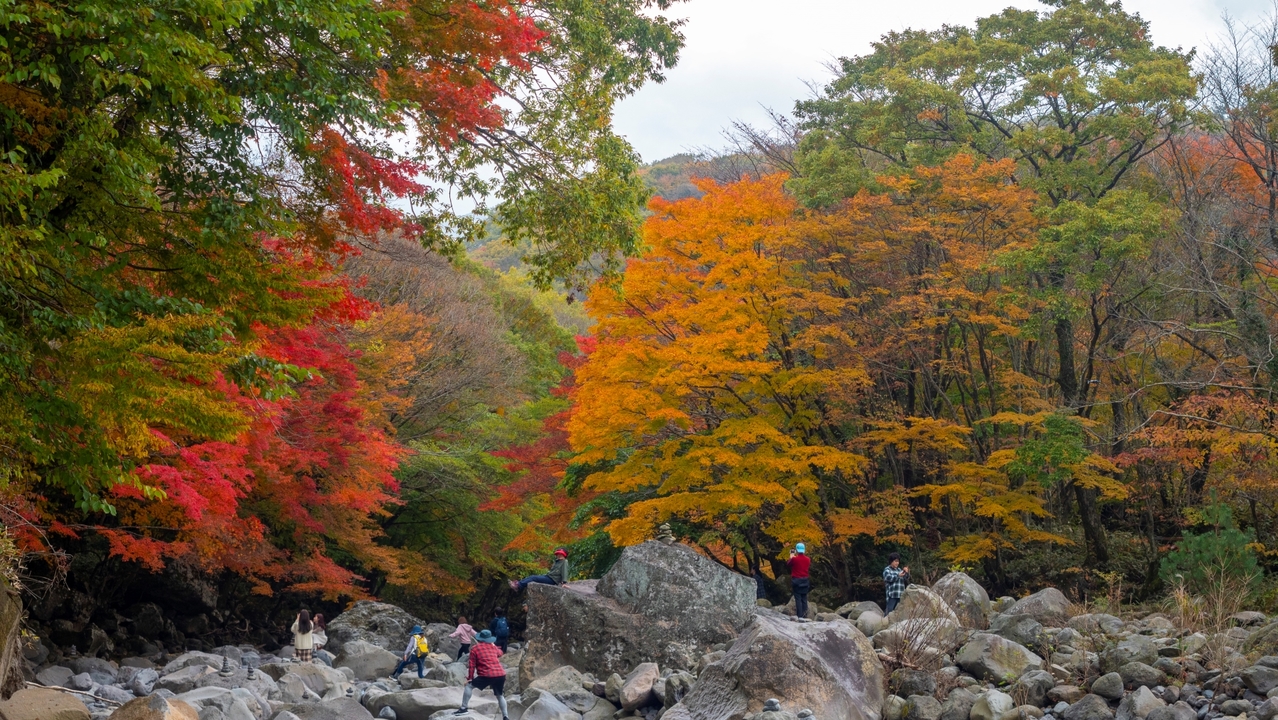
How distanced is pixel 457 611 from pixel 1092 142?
22.9 meters

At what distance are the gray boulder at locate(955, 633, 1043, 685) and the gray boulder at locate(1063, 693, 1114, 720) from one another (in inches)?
44.6

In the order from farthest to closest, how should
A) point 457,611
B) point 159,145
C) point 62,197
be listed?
point 457,611 < point 159,145 < point 62,197

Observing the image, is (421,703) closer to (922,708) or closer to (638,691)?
(638,691)

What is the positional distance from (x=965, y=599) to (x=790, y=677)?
218 inches

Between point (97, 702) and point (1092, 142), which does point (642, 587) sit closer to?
point (97, 702)

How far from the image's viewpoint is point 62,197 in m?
7.56

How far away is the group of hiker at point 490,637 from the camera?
11680mm

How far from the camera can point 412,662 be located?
55.4ft

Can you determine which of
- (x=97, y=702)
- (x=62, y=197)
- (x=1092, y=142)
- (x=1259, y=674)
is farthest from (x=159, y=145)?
(x=1092, y=142)

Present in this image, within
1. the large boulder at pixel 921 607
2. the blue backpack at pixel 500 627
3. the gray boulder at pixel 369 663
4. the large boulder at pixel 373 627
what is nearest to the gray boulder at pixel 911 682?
the large boulder at pixel 921 607

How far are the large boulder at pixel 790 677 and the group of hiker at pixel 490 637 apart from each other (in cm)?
222

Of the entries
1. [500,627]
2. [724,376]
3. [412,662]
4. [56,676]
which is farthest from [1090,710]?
[56,676]

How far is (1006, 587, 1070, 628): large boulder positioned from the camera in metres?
14.1

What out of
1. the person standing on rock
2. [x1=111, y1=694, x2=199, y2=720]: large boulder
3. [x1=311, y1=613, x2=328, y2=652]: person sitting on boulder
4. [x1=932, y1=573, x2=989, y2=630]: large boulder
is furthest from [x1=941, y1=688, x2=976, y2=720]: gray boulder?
[x1=311, y1=613, x2=328, y2=652]: person sitting on boulder
